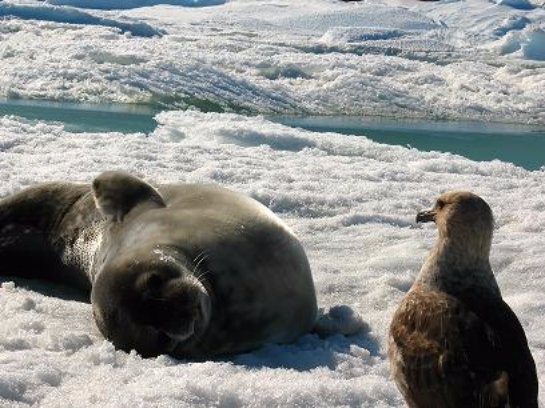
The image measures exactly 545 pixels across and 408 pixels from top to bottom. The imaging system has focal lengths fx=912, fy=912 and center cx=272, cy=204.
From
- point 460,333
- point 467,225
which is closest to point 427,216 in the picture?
point 467,225

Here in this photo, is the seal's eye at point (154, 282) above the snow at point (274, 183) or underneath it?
above

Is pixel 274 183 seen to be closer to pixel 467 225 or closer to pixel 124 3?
pixel 467 225

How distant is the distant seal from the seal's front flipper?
1505 millimetres

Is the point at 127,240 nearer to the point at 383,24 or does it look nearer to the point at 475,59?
the point at 475,59

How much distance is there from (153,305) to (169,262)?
17cm

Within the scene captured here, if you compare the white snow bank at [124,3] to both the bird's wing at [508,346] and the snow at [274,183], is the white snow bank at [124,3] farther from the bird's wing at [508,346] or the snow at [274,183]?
the bird's wing at [508,346]

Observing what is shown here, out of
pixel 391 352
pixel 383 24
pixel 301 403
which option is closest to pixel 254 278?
pixel 301 403

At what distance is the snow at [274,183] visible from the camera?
240cm

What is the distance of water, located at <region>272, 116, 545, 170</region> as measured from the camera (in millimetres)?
12164

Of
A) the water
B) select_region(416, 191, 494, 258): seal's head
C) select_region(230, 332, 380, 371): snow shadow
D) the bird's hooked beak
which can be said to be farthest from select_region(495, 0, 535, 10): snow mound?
select_region(416, 191, 494, 258): seal's head

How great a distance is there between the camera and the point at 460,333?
72.2 inches

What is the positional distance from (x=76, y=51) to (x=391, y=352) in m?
15.9

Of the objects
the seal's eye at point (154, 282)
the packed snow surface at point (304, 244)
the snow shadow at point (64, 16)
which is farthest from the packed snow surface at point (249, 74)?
the seal's eye at point (154, 282)

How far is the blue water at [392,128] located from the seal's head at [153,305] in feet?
25.9
